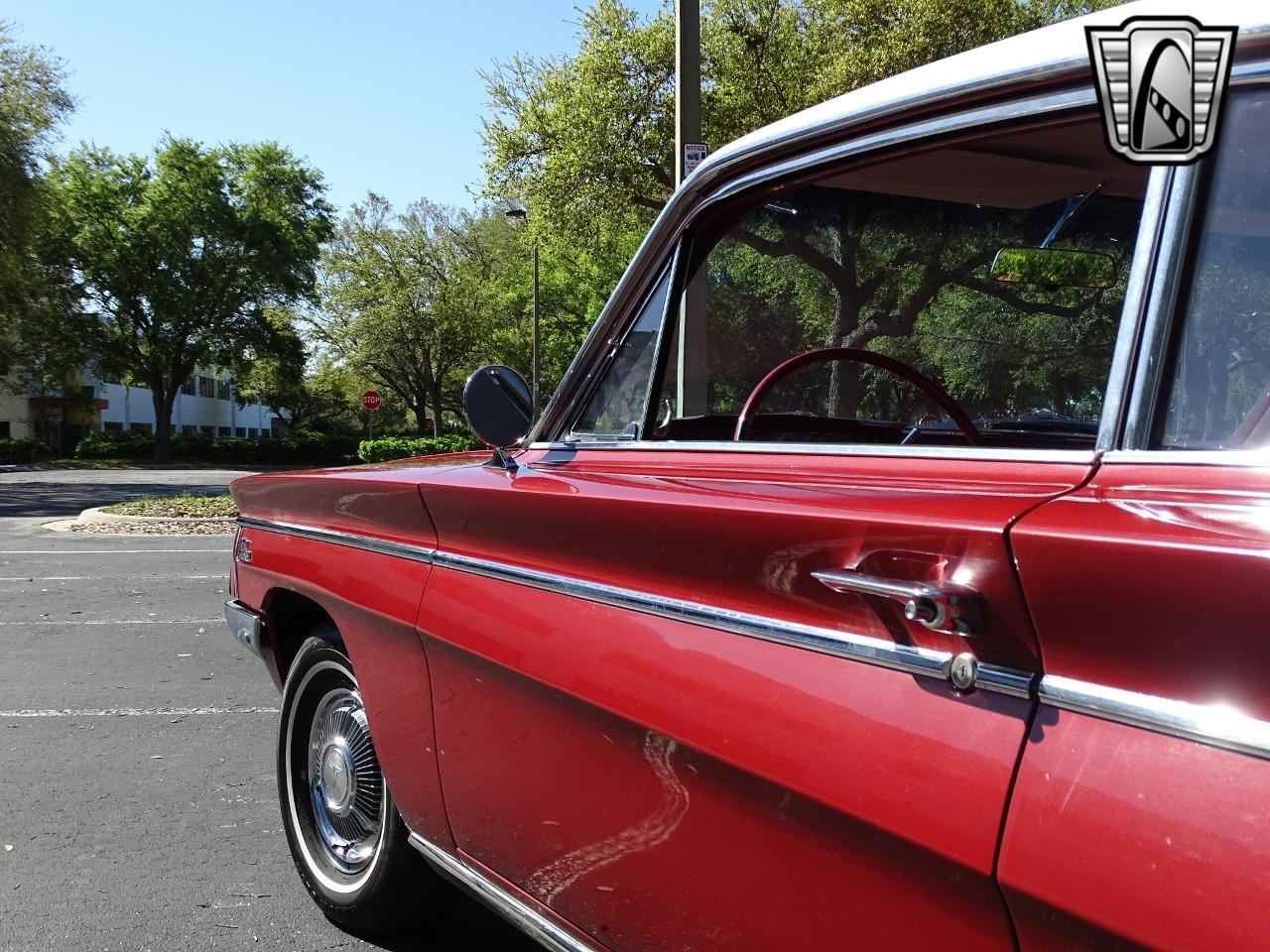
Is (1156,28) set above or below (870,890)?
above

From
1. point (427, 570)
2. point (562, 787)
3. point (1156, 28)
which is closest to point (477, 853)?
point (562, 787)

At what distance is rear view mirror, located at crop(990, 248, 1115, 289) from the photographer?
1.76m

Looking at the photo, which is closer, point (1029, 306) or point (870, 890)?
point (870, 890)

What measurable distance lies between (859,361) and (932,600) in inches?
40.2

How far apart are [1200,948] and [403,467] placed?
2.34 metres

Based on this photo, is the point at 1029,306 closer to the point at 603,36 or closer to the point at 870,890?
the point at 870,890

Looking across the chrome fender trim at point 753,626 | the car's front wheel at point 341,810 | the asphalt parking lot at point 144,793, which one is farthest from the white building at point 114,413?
the chrome fender trim at point 753,626

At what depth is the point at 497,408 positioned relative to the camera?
8.42 feet

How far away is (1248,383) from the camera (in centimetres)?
130

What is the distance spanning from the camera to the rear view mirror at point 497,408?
252 centimetres

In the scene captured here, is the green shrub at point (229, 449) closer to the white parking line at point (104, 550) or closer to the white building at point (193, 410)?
the white building at point (193, 410)

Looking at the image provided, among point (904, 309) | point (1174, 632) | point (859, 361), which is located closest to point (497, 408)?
point (859, 361)

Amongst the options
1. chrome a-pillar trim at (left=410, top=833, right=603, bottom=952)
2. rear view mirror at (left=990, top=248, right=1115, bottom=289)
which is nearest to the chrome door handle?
rear view mirror at (left=990, top=248, right=1115, bottom=289)

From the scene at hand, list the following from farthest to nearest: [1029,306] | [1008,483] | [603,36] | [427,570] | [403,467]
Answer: [603,36] → [403,467] → [427,570] → [1029,306] → [1008,483]
